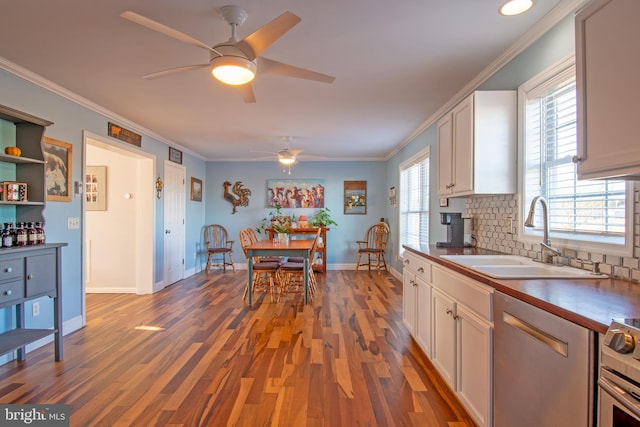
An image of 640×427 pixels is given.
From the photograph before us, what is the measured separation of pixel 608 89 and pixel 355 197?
597 centimetres

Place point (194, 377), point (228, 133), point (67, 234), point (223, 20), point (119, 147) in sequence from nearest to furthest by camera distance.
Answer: point (223, 20)
point (194, 377)
point (67, 234)
point (119, 147)
point (228, 133)

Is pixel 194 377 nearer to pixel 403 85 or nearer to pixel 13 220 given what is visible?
pixel 13 220

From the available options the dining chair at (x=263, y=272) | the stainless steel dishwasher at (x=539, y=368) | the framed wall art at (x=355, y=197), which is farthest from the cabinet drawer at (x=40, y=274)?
the framed wall art at (x=355, y=197)

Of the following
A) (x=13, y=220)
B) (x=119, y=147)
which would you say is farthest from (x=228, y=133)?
(x=13, y=220)

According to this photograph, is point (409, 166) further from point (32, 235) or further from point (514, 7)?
point (32, 235)

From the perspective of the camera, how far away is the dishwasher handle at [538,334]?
3.63ft

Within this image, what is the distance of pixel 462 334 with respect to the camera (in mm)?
1941

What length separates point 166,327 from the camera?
348 centimetres

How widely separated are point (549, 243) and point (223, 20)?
93.7 inches

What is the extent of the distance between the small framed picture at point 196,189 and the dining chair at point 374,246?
3.38 metres

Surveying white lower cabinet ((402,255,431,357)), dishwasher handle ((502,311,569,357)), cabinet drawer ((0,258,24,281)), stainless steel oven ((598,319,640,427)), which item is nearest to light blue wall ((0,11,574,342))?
cabinet drawer ((0,258,24,281))

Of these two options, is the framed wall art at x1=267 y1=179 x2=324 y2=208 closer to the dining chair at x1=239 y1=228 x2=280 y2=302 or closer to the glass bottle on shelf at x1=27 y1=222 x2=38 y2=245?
the dining chair at x1=239 y1=228 x2=280 y2=302

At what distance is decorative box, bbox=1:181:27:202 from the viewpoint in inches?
97.8

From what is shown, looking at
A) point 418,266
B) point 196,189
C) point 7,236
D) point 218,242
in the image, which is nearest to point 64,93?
point 7,236
